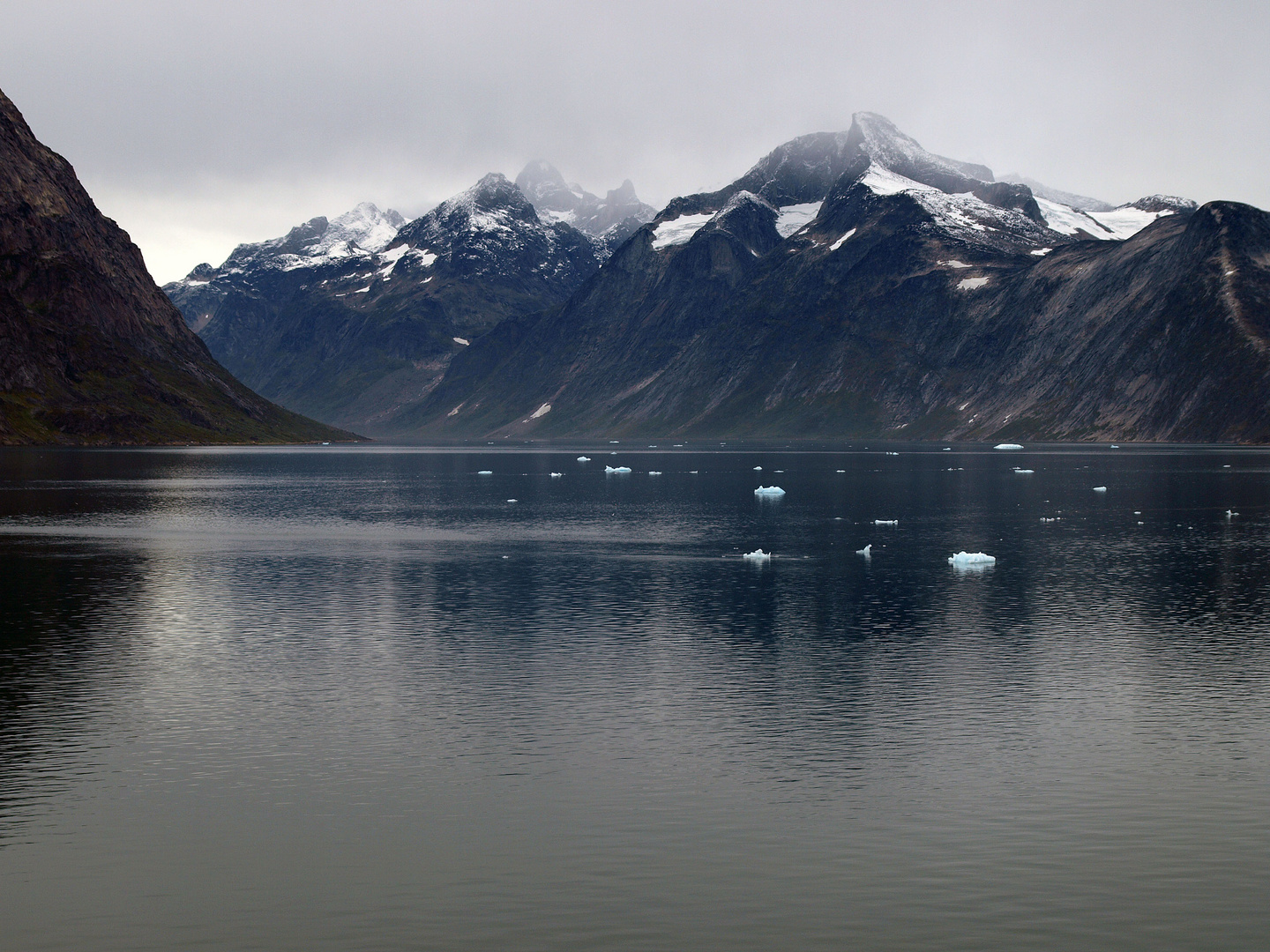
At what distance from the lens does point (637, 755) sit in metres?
35.0

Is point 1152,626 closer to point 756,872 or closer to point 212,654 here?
point 756,872

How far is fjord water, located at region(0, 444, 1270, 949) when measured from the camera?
24359mm

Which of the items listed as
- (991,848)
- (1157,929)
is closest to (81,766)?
(991,848)

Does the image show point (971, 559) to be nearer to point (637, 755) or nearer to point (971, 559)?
point (971, 559)

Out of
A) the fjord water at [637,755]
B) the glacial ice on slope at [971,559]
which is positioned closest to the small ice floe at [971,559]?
the glacial ice on slope at [971,559]

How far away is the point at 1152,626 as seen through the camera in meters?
56.5

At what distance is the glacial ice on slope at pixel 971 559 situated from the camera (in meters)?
79.4

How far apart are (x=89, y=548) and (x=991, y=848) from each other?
7881cm

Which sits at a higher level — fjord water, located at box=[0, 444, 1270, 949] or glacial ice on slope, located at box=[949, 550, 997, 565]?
glacial ice on slope, located at box=[949, 550, 997, 565]

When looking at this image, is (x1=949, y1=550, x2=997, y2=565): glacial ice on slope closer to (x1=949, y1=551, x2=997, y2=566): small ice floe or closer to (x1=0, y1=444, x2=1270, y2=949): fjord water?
(x1=949, y1=551, x2=997, y2=566): small ice floe

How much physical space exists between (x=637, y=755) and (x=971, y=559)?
164 ft

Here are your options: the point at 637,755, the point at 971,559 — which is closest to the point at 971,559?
the point at 971,559

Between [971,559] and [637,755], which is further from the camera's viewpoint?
[971,559]

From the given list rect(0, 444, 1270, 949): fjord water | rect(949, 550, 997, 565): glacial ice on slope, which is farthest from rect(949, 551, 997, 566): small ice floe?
rect(0, 444, 1270, 949): fjord water
